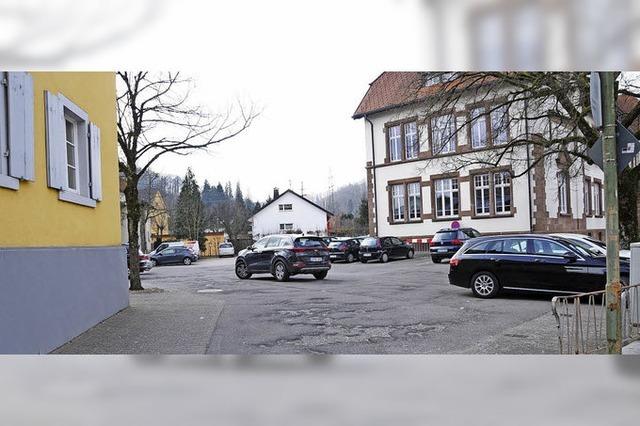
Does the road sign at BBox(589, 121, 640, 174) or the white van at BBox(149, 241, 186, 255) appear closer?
the road sign at BBox(589, 121, 640, 174)

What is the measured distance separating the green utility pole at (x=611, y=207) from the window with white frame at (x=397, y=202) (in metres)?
1.82

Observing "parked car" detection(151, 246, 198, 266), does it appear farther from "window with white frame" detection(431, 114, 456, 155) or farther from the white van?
"window with white frame" detection(431, 114, 456, 155)

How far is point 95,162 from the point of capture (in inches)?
222

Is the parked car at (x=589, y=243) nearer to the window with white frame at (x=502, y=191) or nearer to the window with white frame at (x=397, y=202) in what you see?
the window with white frame at (x=502, y=191)

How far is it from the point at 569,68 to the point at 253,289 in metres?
3.65

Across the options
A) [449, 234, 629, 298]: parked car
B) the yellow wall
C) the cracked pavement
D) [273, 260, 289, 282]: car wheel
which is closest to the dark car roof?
[449, 234, 629, 298]: parked car

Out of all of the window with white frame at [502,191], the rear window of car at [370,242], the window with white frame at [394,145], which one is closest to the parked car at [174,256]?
the rear window of car at [370,242]

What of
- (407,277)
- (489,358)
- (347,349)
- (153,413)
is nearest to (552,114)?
(407,277)

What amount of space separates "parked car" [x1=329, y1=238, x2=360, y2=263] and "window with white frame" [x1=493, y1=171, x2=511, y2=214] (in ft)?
5.01

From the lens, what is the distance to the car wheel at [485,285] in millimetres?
5340

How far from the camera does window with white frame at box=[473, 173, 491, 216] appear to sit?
206 inches

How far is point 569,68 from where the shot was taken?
432cm

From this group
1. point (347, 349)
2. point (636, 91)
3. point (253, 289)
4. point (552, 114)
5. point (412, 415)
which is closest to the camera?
point (412, 415)

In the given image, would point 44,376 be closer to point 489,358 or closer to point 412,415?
point 412,415
